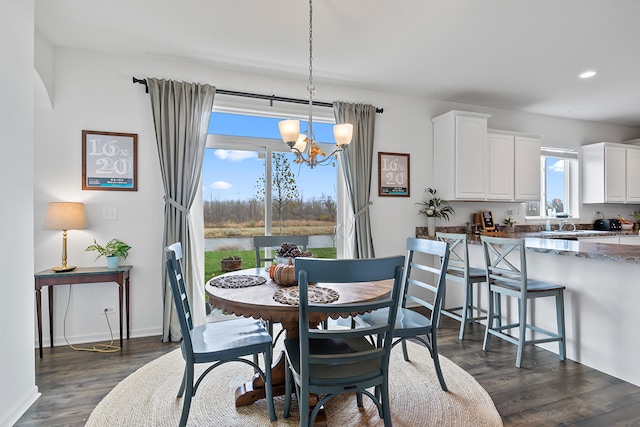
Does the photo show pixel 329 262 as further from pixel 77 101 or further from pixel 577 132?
pixel 577 132

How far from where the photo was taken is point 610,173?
536 centimetres

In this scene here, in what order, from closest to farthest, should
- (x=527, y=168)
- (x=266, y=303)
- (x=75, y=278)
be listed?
(x=266, y=303), (x=75, y=278), (x=527, y=168)

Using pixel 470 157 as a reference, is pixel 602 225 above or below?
below

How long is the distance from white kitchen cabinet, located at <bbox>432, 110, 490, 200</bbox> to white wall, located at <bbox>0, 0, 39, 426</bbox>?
4.05 metres

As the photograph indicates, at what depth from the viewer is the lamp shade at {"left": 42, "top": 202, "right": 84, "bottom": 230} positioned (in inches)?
112

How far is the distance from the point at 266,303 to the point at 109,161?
2496 millimetres

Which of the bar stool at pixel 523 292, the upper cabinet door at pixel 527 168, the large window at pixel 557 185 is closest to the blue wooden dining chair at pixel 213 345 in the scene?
the bar stool at pixel 523 292

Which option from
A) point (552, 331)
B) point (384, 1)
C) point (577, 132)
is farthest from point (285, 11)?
point (577, 132)

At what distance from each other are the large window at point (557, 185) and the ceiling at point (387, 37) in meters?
1.51

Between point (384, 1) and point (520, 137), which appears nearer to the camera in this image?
point (384, 1)

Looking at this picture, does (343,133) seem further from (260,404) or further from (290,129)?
(260,404)

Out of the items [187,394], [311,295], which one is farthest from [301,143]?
[187,394]

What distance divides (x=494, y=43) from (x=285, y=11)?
1.88m

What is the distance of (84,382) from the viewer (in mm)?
2416
